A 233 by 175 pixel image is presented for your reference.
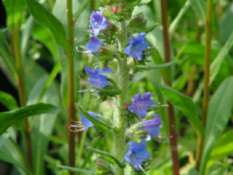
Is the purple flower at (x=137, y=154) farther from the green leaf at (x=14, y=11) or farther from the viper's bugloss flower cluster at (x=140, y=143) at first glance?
the green leaf at (x=14, y=11)

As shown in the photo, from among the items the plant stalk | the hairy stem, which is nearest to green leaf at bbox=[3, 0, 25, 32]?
the hairy stem

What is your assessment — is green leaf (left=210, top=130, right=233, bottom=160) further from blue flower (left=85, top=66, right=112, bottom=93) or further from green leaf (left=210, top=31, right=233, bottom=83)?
blue flower (left=85, top=66, right=112, bottom=93)

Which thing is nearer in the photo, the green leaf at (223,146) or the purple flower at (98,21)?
the purple flower at (98,21)

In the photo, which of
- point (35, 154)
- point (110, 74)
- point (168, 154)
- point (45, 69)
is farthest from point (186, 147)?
point (45, 69)

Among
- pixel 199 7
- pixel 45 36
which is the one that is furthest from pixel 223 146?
pixel 45 36

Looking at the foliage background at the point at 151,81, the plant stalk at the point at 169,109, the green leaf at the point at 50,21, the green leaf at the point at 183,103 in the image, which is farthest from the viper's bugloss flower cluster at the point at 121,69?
the plant stalk at the point at 169,109

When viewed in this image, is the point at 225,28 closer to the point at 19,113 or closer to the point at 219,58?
the point at 219,58
